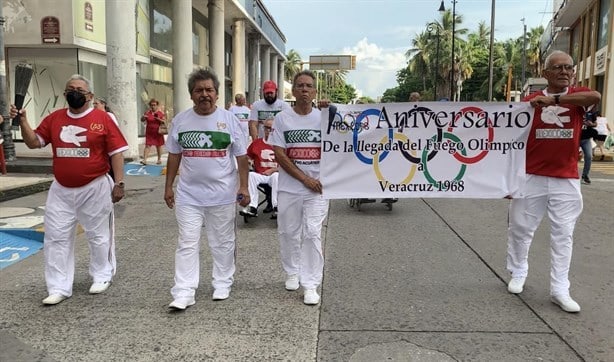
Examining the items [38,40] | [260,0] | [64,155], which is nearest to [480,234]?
[64,155]

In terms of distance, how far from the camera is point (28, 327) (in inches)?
160

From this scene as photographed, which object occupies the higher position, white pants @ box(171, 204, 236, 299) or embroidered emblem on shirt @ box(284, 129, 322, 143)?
embroidered emblem on shirt @ box(284, 129, 322, 143)

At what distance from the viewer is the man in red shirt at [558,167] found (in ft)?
14.7

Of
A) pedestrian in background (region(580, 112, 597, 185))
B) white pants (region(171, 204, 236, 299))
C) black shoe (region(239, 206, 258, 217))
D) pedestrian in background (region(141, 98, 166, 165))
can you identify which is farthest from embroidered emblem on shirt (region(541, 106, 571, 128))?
pedestrian in background (region(141, 98, 166, 165))

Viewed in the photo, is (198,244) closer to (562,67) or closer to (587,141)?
(562,67)

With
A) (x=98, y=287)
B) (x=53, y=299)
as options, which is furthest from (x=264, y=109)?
(x=53, y=299)

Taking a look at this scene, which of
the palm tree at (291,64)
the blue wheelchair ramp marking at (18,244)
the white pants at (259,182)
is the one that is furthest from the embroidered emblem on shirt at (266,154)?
the palm tree at (291,64)

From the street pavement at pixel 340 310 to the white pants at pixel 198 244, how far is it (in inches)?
7.7

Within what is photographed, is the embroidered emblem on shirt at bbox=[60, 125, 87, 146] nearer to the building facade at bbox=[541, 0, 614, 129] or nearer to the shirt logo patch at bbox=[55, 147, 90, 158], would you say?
the shirt logo patch at bbox=[55, 147, 90, 158]

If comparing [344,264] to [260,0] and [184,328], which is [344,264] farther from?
[260,0]

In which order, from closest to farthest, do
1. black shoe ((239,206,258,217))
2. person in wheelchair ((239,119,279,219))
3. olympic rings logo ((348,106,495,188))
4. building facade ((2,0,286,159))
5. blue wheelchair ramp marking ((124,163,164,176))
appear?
olympic rings logo ((348,106,495,188)), black shoe ((239,206,258,217)), person in wheelchair ((239,119,279,219)), blue wheelchair ramp marking ((124,163,164,176)), building facade ((2,0,286,159))

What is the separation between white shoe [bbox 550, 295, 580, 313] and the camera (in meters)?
4.38

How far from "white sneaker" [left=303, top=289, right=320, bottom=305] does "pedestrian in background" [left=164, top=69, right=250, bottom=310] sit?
28.3 inches

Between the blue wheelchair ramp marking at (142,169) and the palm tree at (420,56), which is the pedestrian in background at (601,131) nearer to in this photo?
the blue wheelchair ramp marking at (142,169)
